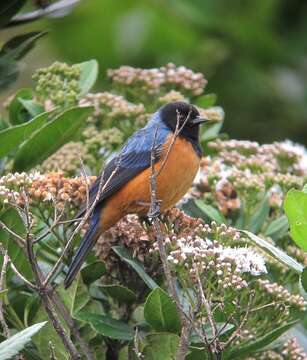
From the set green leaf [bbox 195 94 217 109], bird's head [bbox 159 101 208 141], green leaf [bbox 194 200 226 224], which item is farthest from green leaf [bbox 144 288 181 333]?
green leaf [bbox 195 94 217 109]

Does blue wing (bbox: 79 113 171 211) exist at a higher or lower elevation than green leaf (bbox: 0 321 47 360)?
lower

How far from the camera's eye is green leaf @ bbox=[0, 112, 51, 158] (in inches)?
184

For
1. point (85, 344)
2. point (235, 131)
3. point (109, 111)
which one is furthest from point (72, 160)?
point (235, 131)

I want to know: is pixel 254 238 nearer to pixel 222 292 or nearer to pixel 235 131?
pixel 222 292

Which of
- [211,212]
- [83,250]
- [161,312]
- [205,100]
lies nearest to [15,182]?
[83,250]

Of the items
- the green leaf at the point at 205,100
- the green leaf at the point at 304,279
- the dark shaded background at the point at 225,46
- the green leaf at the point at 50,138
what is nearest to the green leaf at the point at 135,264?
the green leaf at the point at 304,279

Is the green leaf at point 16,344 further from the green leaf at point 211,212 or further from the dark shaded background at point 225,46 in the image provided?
the dark shaded background at point 225,46

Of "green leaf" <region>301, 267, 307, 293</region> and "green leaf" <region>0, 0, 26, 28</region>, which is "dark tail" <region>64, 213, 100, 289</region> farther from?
"green leaf" <region>0, 0, 26, 28</region>

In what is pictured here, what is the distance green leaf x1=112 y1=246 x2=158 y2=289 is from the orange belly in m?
0.80

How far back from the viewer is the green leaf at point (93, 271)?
4258 millimetres

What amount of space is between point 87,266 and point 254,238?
2.27 ft

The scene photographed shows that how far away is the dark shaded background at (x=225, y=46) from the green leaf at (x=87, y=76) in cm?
254

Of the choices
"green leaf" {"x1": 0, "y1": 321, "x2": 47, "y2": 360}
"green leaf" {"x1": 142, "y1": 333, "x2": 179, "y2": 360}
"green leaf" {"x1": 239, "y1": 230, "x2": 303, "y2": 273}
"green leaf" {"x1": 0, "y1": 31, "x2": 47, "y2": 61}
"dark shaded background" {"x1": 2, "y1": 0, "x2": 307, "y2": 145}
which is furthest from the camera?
"dark shaded background" {"x1": 2, "y1": 0, "x2": 307, "y2": 145}

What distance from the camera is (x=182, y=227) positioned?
448 cm
